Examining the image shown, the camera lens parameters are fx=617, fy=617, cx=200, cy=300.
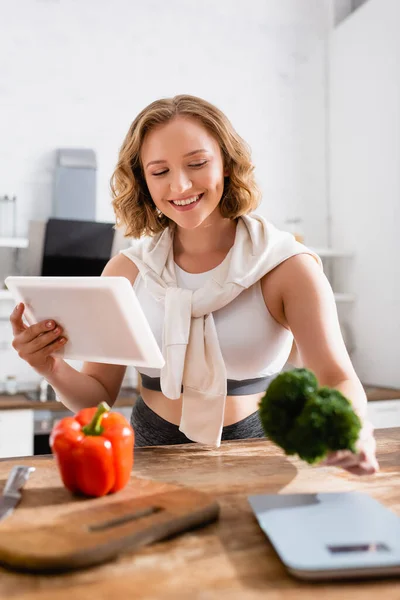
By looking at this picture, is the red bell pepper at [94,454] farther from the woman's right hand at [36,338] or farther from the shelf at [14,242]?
the shelf at [14,242]

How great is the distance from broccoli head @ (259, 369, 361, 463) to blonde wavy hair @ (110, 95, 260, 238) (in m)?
0.85

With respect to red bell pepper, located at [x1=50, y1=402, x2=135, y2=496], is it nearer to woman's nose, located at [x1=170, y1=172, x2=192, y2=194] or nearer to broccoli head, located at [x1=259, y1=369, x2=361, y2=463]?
broccoli head, located at [x1=259, y1=369, x2=361, y2=463]

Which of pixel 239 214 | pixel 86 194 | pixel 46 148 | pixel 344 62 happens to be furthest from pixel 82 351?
pixel 344 62

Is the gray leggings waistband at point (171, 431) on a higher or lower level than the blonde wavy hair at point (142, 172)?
lower

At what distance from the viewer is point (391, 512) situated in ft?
2.63

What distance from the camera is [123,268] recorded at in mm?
1727

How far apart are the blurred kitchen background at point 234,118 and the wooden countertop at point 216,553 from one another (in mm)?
2199

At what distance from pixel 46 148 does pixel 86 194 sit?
0.41 meters

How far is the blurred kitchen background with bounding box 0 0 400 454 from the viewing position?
337 centimetres

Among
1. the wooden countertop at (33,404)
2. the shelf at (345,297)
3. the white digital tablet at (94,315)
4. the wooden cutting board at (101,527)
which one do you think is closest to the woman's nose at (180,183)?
the white digital tablet at (94,315)

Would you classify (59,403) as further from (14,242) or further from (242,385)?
(242,385)

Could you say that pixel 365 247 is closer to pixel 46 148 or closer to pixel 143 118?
pixel 46 148

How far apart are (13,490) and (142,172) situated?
1008 mm

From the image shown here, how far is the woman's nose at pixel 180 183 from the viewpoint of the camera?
1441mm
